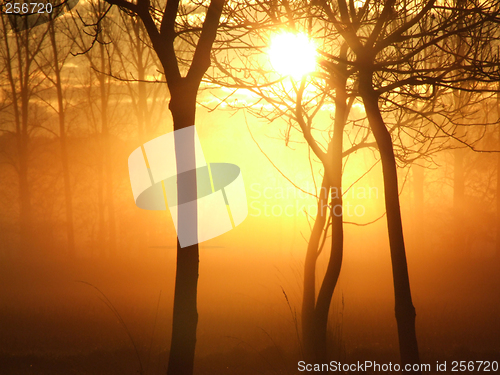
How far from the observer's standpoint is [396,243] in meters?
3.93

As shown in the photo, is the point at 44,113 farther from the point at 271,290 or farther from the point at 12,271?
the point at 271,290

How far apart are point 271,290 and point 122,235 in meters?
11.2

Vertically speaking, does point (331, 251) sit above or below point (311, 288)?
above

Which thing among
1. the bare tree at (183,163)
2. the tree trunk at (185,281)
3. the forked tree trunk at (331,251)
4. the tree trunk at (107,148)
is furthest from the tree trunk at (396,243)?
the tree trunk at (107,148)

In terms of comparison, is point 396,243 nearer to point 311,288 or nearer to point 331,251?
point 331,251

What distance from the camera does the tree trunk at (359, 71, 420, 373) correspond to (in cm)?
382

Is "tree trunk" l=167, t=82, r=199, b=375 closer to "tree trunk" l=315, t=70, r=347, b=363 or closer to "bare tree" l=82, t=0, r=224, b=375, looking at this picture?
"bare tree" l=82, t=0, r=224, b=375

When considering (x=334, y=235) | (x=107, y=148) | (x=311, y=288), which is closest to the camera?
(x=334, y=235)

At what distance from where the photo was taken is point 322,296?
472 cm

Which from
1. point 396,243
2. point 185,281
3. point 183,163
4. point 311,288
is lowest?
point 311,288

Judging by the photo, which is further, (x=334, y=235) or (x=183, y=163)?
(x=334, y=235)

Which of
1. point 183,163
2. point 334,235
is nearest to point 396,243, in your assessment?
point 334,235

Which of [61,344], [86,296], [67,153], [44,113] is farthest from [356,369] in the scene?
[44,113]

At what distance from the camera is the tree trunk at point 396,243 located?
3.82 metres
